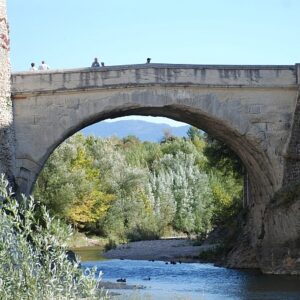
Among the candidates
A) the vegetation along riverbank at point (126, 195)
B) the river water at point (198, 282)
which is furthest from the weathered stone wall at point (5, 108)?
the vegetation along riverbank at point (126, 195)

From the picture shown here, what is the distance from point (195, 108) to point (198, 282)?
430cm

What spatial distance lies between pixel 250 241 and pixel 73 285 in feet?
59.0

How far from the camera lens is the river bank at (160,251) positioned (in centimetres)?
3038

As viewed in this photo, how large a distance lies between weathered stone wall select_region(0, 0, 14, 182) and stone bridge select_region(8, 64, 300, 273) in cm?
26

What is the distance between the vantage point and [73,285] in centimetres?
768

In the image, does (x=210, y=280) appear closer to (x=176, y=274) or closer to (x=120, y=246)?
(x=176, y=274)

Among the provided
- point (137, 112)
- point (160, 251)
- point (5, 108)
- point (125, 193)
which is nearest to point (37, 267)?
point (5, 108)

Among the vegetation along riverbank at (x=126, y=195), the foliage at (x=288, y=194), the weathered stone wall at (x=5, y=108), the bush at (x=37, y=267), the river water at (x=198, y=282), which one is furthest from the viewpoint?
the vegetation along riverbank at (x=126, y=195)

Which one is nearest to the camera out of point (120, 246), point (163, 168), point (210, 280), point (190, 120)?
point (210, 280)

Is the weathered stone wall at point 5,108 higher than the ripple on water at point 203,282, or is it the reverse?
the weathered stone wall at point 5,108

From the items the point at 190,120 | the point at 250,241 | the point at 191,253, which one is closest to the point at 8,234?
the point at 190,120

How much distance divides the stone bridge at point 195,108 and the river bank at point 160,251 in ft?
24.9

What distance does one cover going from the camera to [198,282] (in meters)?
20.3

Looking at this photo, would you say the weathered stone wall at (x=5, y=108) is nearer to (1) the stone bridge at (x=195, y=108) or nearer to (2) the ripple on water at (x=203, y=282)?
(1) the stone bridge at (x=195, y=108)
